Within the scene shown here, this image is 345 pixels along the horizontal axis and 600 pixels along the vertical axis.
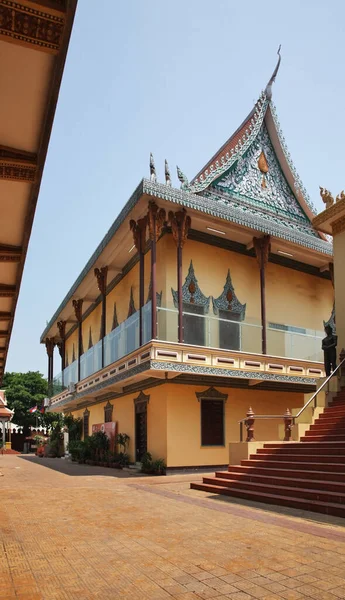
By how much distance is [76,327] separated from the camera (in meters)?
30.1

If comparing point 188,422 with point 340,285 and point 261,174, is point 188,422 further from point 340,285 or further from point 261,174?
point 261,174

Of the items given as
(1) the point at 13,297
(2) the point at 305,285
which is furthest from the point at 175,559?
(2) the point at 305,285

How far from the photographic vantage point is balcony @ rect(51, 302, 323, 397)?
15.0m

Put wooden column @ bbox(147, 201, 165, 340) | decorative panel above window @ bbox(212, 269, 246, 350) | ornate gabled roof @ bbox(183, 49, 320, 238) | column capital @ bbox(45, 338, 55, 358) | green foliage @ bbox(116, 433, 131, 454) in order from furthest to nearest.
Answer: column capital @ bbox(45, 338, 55, 358) → green foliage @ bbox(116, 433, 131, 454) → ornate gabled roof @ bbox(183, 49, 320, 238) → decorative panel above window @ bbox(212, 269, 246, 350) → wooden column @ bbox(147, 201, 165, 340)

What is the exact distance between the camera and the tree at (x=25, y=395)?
4928 cm

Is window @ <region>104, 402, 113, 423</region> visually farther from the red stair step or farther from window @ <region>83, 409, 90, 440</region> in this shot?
the red stair step

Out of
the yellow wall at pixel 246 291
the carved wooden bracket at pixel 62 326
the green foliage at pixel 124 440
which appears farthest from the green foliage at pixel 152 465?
the carved wooden bracket at pixel 62 326

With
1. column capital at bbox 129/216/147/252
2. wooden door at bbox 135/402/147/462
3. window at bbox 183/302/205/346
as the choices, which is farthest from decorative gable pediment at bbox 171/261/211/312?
wooden door at bbox 135/402/147/462

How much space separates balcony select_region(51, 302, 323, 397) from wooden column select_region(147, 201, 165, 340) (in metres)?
0.28

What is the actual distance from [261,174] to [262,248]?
3249 millimetres

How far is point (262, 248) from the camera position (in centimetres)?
1783

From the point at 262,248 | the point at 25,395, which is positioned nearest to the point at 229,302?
the point at 262,248

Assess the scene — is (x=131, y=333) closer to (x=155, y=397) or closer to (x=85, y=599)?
(x=155, y=397)

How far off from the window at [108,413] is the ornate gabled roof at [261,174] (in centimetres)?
923
